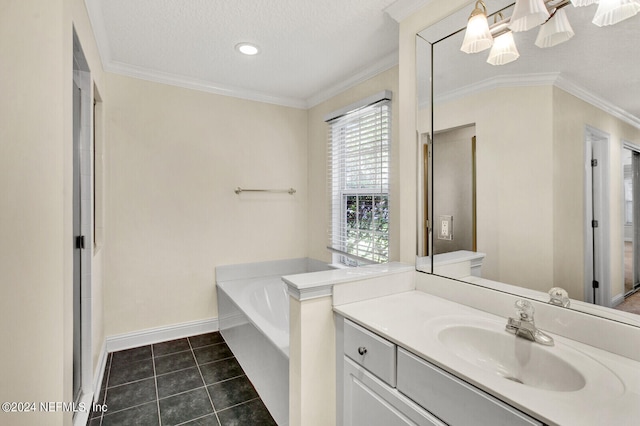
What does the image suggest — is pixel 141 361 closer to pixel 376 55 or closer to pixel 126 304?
pixel 126 304

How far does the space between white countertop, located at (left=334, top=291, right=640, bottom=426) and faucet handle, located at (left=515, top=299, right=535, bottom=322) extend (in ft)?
0.38

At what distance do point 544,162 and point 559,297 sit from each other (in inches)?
20.7

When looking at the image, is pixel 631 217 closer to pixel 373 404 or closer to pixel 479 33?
pixel 479 33

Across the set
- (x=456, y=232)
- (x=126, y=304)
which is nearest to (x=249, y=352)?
(x=126, y=304)

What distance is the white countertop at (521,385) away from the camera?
0.74 m

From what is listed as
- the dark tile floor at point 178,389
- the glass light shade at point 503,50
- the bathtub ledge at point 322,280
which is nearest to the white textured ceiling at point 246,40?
the glass light shade at point 503,50

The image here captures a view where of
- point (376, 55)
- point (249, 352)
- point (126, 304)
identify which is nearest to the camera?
point (249, 352)

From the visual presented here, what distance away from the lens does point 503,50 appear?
1.35 m

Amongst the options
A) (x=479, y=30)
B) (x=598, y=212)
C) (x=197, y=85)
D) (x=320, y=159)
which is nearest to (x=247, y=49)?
(x=197, y=85)

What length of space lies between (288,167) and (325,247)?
3.17 feet

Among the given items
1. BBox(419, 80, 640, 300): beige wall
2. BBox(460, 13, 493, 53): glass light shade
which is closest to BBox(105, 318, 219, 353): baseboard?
BBox(419, 80, 640, 300): beige wall

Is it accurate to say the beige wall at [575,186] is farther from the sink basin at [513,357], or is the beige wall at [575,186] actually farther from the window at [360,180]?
the window at [360,180]

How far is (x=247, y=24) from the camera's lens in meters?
1.96

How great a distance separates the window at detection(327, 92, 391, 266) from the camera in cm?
250
